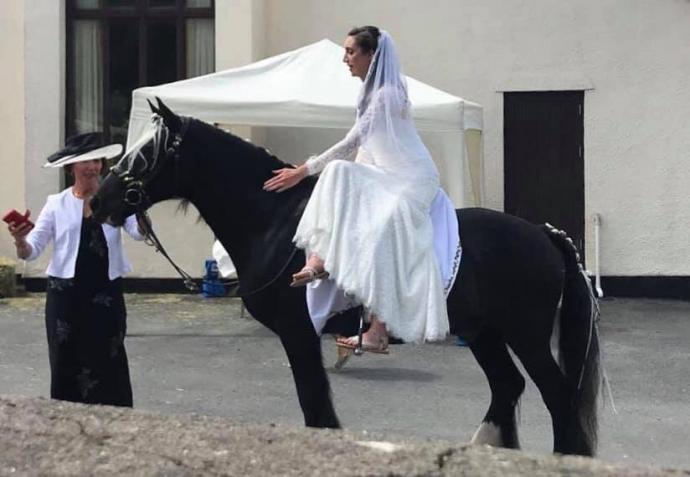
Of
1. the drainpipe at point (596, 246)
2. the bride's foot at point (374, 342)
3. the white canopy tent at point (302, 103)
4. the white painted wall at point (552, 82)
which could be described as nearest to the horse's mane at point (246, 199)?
the bride's foot at point (374, 342)

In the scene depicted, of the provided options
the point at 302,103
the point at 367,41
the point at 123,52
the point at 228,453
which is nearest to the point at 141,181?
the point at 367,41

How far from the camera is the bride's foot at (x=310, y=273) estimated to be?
187 inches

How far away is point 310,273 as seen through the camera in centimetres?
Result: 479

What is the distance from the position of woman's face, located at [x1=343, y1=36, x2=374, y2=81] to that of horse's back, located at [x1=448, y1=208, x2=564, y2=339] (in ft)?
3.36

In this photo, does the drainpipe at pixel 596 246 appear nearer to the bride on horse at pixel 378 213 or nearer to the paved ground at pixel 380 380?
the paved ground at pixel 380 380

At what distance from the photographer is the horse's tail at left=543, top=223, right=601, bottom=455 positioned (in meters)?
5.40

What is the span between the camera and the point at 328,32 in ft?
43.9

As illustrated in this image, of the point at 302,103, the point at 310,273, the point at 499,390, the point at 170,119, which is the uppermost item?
the point at 302,103

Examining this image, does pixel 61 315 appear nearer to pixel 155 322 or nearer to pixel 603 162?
pixel 155 322

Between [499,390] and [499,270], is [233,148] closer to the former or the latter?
[499,270]

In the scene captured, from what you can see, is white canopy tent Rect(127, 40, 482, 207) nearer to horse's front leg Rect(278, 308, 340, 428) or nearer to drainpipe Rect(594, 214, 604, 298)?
drainpipe Rect(594, 214, 604, 298)

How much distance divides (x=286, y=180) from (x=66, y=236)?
3.81 ft

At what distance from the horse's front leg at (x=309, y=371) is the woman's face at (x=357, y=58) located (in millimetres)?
1292

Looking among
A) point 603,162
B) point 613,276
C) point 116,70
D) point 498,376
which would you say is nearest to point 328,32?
point 116,70
